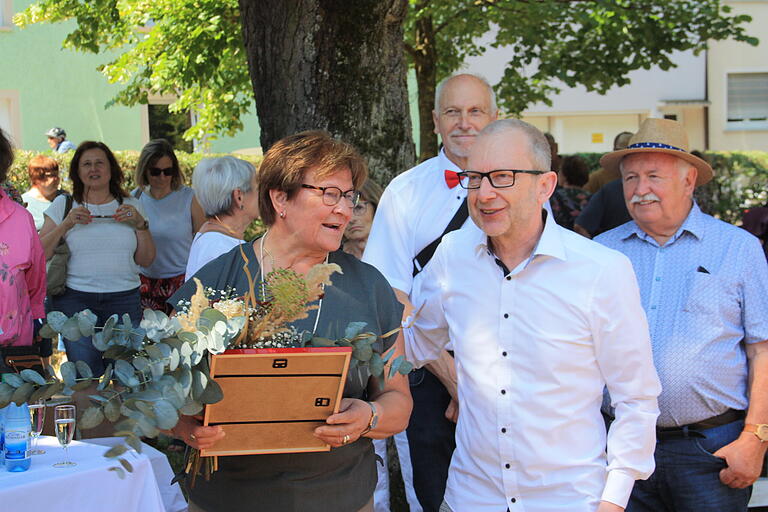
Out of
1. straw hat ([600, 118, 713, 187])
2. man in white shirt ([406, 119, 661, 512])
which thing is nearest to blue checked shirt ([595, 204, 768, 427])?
straw hat ([600, 118, 713, 187])

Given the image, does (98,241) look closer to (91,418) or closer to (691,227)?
(691,227)

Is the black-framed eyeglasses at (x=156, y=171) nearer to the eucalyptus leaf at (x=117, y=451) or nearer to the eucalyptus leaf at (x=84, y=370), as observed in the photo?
the eucalyptus leaf at (x=84, y=370)

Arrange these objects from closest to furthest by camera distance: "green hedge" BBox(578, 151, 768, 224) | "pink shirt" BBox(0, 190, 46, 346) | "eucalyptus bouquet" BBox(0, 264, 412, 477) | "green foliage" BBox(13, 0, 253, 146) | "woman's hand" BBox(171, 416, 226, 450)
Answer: "eucalyptus bouquet" BBox(0, 264, 412, 477) → "woman's hand" BBox(171, 416, 226, 450) → "pink shirt" BBox(0, 190, 46, 346) → "green foliage" BBox(13, 0, 253, 146) → "green hedge" BBox(578, 151, 768, 224)

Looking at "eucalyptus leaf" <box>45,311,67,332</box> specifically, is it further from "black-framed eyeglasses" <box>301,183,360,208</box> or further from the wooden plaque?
"black-framed eyeglasses" <box>301,183,360,208</box>

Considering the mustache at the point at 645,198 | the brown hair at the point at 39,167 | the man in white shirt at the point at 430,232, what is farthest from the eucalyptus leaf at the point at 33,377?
the brown hair at the point at 39,167

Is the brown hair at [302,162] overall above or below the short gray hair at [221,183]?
above

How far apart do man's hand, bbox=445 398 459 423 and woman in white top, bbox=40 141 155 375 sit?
325cm

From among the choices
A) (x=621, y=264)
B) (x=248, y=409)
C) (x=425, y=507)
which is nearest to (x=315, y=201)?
(x=248, y=409)

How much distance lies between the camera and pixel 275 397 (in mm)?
2377

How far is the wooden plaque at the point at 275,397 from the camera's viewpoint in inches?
90.4

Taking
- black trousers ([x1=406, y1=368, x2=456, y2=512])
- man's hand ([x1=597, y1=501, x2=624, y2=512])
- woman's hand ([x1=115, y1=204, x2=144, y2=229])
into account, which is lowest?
black trousers ([x1=406, y1=368, x2=456, y2=512])

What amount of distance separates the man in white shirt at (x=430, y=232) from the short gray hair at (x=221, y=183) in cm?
115

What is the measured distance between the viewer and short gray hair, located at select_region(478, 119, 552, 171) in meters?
2.84

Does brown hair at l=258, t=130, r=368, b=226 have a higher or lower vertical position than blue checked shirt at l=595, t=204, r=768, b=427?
higher
